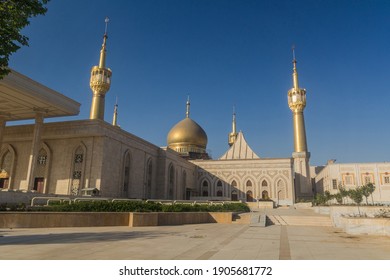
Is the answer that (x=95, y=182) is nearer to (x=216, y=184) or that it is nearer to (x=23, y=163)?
(x=23, y=163)

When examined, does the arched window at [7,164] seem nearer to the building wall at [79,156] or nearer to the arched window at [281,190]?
the building wall at [79,156]

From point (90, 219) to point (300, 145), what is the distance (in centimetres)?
3870

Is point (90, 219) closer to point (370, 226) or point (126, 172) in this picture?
point (370, 226)

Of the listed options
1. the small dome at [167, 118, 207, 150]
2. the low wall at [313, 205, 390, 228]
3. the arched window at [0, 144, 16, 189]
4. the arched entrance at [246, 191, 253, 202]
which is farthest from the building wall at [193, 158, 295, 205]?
→ the arched window at [0, 144, 16, 189]

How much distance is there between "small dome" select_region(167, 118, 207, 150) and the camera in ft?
172

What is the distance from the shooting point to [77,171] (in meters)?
25.1

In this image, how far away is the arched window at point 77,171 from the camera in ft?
80.8

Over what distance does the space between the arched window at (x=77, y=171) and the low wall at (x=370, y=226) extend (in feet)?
64.6

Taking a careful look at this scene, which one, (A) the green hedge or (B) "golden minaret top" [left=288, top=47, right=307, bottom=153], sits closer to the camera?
(A) the green hedge

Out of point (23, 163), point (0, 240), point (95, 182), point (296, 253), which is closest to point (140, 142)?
point (95, 182)

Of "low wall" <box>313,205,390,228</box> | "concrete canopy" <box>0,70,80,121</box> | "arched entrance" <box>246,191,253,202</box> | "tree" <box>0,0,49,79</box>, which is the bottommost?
"low wall" <box>313,205,390,228</box>

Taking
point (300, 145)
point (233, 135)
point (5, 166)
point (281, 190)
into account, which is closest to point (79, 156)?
point (5, 166)

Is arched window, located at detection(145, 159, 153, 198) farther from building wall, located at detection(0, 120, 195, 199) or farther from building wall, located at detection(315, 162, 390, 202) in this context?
building wall, located at detection(315, 162, 390, 202)

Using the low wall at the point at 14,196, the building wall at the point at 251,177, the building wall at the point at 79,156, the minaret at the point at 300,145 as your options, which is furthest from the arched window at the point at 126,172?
the minaret at the point at 300,145
